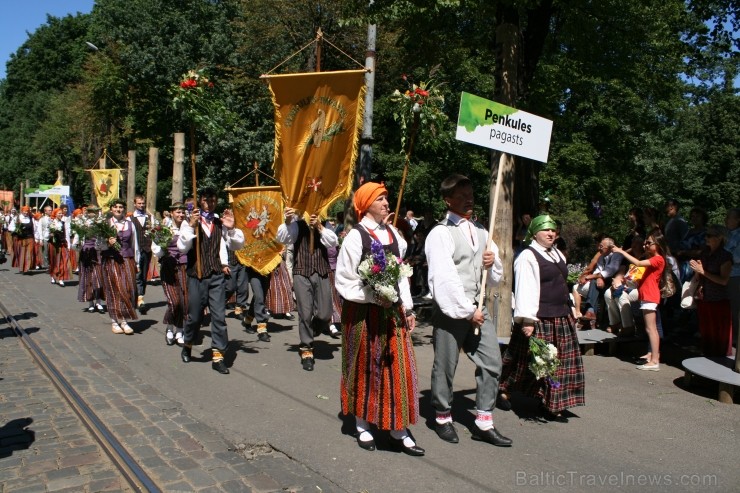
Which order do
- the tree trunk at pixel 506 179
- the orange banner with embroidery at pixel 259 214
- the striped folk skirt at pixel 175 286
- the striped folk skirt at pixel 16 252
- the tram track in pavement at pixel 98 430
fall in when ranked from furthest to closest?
the striped folk skirt at pixel 16 252 < the orange banner with embroidery at pixel 259 214 < the striped folk skirt at pixel 175 286 < the tree trunk at pixel 506 179 < the tram track in pavement at pixel 98 430

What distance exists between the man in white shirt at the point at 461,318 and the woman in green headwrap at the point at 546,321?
0.46 meters

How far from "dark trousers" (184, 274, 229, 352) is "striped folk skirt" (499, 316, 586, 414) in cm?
345

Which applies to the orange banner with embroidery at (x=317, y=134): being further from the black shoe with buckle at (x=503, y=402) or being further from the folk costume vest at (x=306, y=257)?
the black shoe with buckle at (x=503, y=402)

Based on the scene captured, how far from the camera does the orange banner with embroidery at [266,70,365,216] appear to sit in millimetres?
7492

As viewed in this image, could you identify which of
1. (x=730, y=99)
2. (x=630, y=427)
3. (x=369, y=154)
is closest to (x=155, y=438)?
(x=630, y=427)

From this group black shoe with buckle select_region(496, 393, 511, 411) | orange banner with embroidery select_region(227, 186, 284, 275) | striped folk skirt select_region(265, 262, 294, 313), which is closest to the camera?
black shoe with buckle select_region(496, 393, 511, 411)

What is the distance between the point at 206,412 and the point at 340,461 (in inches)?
69.6

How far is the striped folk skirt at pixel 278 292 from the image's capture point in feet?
35.2

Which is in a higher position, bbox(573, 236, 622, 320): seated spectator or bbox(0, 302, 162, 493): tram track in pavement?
bbox(573, 236, 622, 320): seated spectator

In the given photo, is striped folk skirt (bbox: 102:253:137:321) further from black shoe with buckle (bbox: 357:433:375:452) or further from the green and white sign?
the green and white sign

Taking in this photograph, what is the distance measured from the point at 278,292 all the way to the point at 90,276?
388 centimetres

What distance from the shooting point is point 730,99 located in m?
39.7

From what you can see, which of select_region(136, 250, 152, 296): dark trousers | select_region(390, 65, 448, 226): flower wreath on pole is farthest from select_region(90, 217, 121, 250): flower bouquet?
select_region(390, 65, 448, 226): flower wreath on pole

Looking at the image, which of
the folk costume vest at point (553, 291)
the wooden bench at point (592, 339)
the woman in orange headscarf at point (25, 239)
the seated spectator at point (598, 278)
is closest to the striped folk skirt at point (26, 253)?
the woman in orange headscarf at point (25, 239)
